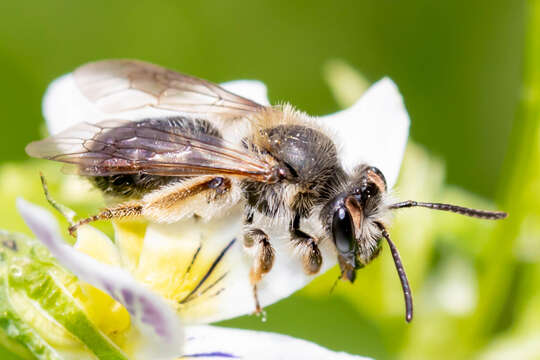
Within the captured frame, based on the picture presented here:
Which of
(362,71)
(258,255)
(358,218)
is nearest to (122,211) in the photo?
(258,255)

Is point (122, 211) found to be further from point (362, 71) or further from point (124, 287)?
point (362, 71)

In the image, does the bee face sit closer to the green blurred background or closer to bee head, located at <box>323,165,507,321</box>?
bee head, located at <box>323,165,507,321</box>

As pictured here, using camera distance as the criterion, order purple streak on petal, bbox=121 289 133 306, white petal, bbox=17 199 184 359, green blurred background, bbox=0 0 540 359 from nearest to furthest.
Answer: white petal, bbox=17 199 184 359, purple streak on petal, bbox=121 289 133 306, green blurred background, bbox=0 0 540 359

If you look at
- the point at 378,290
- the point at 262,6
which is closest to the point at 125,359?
the point at 378,290

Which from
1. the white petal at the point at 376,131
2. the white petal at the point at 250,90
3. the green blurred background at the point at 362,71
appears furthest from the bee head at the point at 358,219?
the green blurred background at the point at 362,71

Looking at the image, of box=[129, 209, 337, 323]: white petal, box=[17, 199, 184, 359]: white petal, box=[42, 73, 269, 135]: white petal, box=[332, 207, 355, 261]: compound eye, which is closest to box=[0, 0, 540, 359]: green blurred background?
box=[42, 73, 269, 135]: white petal

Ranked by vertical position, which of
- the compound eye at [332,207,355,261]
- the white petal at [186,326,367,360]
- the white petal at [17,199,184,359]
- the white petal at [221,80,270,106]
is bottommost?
the white petal at [17,199,184,359]
